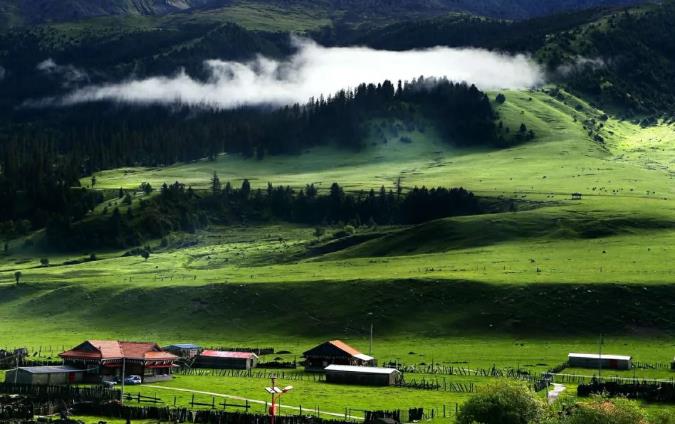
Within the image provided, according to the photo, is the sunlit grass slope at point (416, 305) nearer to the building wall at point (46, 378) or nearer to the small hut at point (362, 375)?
the small hut at point (362, 375)

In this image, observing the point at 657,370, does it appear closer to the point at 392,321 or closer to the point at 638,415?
the point at 392,321

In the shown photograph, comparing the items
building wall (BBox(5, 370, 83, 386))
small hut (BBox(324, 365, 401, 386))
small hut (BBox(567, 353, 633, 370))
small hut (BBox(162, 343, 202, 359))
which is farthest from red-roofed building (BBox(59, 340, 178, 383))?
small hut (BBox(567, 353, 633, 370))

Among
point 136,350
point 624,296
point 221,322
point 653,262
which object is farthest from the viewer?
point 653,262

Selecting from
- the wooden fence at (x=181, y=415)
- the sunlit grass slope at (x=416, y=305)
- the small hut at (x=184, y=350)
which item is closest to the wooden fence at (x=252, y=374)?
the small hut at (x=184, y=350)

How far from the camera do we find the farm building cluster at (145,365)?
11006 cm

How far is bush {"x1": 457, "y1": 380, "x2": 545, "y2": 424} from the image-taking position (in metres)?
70.7

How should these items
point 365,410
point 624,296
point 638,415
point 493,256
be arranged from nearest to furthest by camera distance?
point 638,415 < point 365,410 < point 624,296 < point 493,256

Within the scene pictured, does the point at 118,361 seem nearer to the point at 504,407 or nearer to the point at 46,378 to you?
the point at 46,378

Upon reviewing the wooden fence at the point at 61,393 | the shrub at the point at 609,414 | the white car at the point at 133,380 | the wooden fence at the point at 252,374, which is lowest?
Result: the wooden fence at the point at 252,374

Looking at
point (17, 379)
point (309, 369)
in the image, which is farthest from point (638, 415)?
point (17, 379)

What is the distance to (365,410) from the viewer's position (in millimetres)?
89250

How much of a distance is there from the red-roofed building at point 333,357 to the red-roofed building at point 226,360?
762cm

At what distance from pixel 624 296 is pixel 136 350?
249ft

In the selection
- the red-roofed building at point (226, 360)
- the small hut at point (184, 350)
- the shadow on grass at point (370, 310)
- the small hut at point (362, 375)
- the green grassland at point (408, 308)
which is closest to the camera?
the small hut at point (362, 375)
